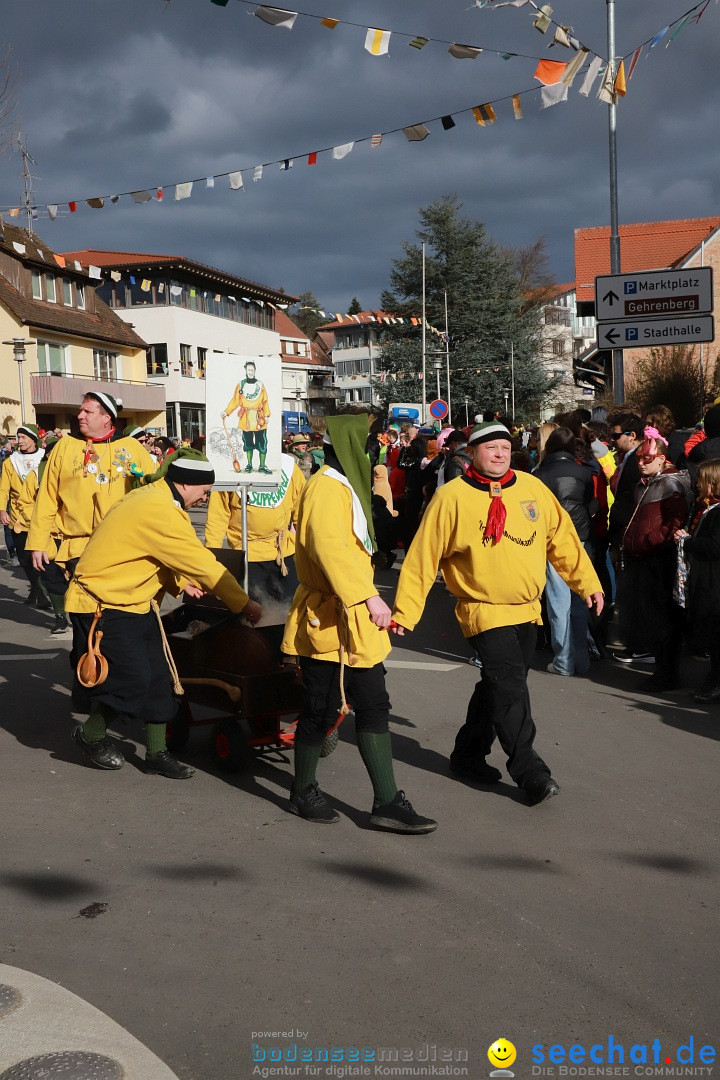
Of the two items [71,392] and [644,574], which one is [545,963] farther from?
[71,392]

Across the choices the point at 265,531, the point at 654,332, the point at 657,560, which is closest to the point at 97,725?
the point at 265,531

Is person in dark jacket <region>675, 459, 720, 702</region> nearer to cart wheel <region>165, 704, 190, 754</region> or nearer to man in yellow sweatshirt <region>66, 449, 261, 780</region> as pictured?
man in yellow sweatshirt <region>66, 449, 261, 780</region>

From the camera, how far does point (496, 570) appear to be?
5.05m

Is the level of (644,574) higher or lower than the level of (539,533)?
lower

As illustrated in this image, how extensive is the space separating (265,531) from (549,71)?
262 inches

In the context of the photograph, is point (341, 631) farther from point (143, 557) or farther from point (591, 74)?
point (591, 74)

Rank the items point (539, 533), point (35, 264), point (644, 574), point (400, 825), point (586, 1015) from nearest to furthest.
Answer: point (586, 1015) < point (400, 825) < point (539, 533) < point (644, 574) < point (35, 264)

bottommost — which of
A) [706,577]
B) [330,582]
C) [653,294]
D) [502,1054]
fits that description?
[502,1054]

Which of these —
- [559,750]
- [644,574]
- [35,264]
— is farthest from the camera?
[35,264]

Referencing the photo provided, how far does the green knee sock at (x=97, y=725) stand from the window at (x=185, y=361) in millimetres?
53275

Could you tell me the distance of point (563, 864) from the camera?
176 inches

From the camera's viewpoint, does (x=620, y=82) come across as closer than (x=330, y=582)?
No

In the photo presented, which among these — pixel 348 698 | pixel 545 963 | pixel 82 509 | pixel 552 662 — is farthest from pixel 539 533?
pixel 82 509

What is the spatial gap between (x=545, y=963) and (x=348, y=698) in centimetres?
165
